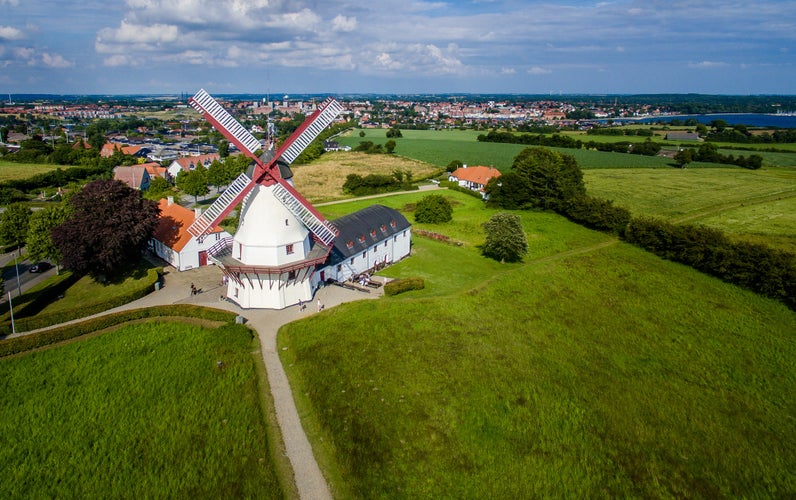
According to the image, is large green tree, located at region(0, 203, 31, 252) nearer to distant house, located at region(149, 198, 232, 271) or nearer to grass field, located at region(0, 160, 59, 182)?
distant house, located at region(149, 198, 232, 271)

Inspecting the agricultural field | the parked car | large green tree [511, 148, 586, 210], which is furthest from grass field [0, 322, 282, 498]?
large green tree [511, 148, 586, 210]

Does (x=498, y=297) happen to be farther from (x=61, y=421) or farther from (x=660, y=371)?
(x=61, y=421)

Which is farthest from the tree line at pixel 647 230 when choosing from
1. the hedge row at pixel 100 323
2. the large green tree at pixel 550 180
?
the hedge row at pixel 100 323

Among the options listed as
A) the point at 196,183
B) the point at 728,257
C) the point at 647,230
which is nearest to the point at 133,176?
the point at 196,183

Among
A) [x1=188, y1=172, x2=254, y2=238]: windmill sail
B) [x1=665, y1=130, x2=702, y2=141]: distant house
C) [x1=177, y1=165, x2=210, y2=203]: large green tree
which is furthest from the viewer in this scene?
[x1=665, y1=130, x2=702, y2=141]: distant house

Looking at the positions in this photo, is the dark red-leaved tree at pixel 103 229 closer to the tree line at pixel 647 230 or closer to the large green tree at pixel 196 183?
the large green tree at pixel 196 183
